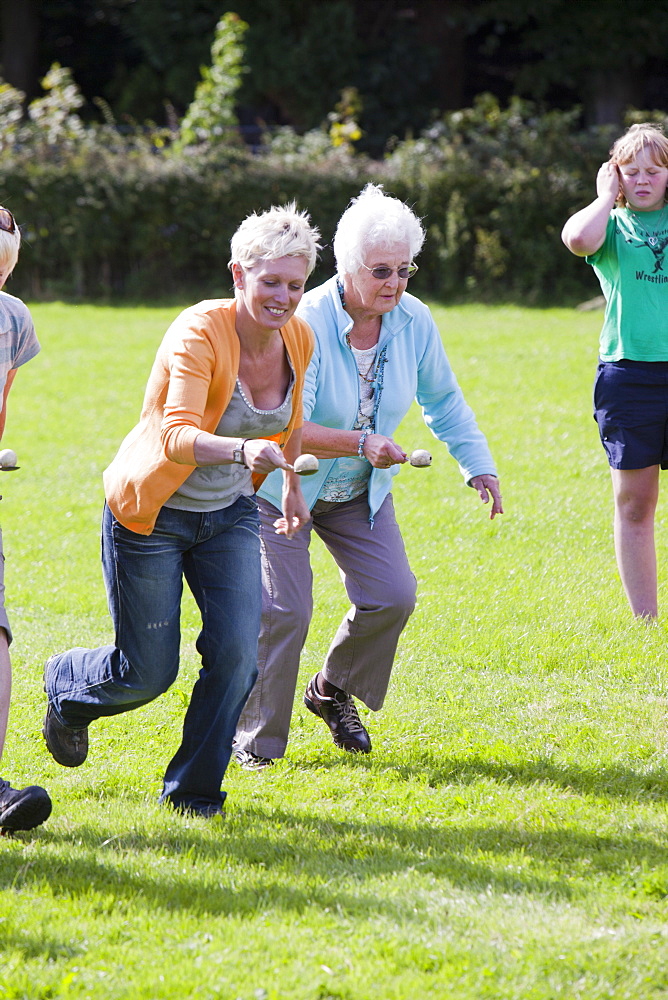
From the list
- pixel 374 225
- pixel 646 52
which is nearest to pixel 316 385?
pixel 374 225

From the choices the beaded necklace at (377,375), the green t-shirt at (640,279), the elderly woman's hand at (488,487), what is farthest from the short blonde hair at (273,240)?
the green t-shirt at (640,279)

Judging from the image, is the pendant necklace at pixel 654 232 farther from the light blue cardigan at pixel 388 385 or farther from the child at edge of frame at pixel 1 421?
the child at edge of frame at pixel 1 421

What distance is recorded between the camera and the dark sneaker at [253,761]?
448cm

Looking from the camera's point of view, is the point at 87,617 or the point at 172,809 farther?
the point at 87,617

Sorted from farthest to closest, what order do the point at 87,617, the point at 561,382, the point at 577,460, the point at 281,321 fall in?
the point at 561,382 → the point at 577,460 → the point at 87,617 → the point at 281,321

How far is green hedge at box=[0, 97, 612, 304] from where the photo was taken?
1603 centimetres

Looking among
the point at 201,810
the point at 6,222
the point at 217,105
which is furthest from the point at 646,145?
the point at 217,105

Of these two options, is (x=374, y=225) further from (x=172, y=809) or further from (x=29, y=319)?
(x=172, y=809)

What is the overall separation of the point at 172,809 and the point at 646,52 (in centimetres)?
2216

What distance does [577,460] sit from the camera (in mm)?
9141

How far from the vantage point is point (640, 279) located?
216 inches

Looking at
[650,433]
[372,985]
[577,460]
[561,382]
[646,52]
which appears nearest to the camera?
[372,985]

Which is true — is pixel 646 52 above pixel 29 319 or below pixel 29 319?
above

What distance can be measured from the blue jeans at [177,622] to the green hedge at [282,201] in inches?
489
